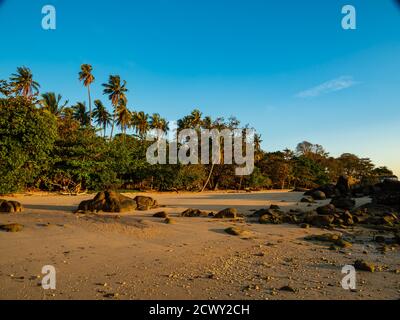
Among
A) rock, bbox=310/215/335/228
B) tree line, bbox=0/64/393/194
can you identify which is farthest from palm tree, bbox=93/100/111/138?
rock, bbox=310/215/335/228

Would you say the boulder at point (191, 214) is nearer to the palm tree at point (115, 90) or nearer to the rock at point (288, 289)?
the rock at point (288, 289)

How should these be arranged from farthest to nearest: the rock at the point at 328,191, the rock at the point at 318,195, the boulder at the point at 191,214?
1. the rock at the point at 328,191
2. the rock at the point at 318,195
3. the boulder at the point at 191,214

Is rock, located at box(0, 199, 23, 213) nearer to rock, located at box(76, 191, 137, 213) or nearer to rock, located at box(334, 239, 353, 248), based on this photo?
rock, located at box(76, 191, 137, 213)

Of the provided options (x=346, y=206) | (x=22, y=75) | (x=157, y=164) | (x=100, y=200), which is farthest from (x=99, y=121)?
(x=346, y=206)

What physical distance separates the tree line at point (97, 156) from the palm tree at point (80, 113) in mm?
149

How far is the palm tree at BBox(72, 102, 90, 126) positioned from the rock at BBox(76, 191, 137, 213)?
36304 millimetres

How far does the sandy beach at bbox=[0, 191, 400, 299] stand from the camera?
15.8 ft

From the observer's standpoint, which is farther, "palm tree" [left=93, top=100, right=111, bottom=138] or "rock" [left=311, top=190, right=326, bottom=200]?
"palm tree" [left=93, top=100, right=111, bottom=138]

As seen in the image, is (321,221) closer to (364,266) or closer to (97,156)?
(364,266)

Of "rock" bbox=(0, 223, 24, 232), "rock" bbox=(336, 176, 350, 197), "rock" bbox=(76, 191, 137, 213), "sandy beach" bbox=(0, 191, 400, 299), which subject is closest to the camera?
"sandy beach" bbox=(0, 191, 400, 299)

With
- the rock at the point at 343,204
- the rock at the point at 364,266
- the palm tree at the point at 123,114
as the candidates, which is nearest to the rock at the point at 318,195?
the rock at the point at 343,204

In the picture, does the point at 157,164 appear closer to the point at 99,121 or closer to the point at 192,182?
the point at 192,182

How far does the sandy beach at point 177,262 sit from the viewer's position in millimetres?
4820
